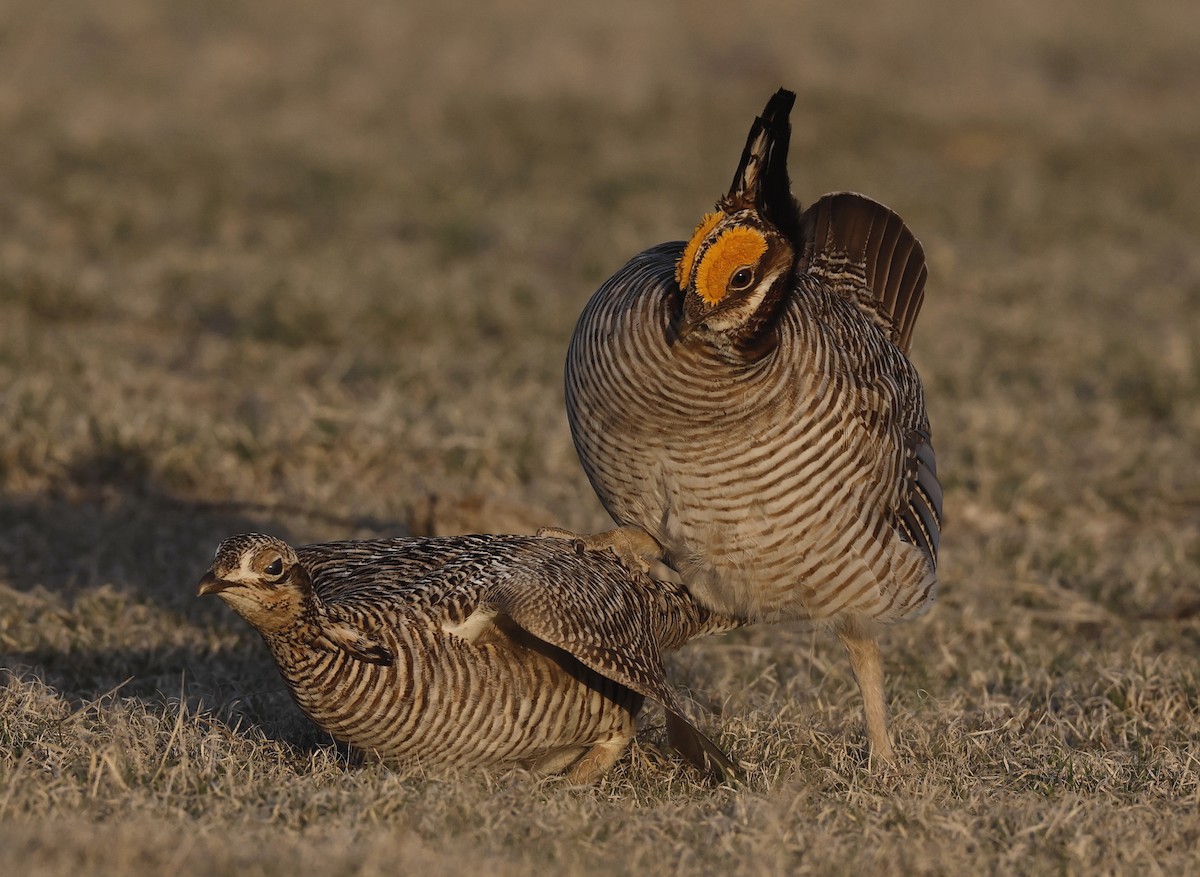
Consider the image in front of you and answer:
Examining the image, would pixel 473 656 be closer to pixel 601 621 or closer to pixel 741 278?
pixel 601 621

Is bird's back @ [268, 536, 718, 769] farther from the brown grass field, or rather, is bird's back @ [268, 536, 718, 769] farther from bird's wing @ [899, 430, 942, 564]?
bird's wing @ [899, 430, 942, 564]

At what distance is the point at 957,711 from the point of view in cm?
449

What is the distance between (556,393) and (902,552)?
3.63 meters

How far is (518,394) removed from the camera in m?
7.53

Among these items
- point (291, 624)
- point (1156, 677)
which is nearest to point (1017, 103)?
point (1156, 677)

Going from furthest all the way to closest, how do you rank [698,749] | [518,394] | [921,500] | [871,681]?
1. [518,394]
2. [921,500]
3. [871,681]
4. [698,749]

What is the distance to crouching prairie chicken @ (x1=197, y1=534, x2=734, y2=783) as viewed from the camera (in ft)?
11.6

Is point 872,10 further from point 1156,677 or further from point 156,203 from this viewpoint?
point 1156,677

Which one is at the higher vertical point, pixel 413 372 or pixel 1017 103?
pixel 1017 103

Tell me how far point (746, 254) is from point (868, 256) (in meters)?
1.37

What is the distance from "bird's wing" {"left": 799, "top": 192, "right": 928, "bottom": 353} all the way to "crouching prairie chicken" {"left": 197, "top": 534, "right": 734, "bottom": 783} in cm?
132

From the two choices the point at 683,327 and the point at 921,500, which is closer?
the point at 683,327

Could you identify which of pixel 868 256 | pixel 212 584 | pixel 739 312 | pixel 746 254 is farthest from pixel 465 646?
pixel 868 256

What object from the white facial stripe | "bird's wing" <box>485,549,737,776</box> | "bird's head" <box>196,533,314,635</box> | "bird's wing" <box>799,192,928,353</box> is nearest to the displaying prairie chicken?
the white facial stripe
